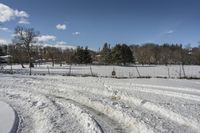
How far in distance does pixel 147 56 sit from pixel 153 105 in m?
105

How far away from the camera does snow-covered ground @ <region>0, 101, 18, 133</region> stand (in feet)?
22.4

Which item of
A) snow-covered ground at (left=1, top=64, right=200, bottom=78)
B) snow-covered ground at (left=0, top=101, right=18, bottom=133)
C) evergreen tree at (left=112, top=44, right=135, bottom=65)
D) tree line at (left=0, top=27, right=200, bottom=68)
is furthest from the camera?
evergreen tree at (left=112, top=44, right=135, bottom=65)

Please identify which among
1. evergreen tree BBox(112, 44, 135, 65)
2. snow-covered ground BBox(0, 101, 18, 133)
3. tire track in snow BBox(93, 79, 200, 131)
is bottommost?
snow-covered ground BBox(0, 101, 18, 133)

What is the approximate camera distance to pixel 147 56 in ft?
368

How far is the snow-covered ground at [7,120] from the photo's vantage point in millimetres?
6823

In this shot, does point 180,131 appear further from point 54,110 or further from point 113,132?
point 54,110

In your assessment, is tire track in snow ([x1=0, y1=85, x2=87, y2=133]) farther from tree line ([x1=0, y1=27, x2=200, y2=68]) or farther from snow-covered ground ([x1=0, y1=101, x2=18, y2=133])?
tree line ([x1=0, y1=27, x2=200, y2=68])

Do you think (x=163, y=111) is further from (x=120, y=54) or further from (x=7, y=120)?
(x=120, y=54)

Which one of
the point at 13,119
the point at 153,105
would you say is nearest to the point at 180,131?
the point at 153,105

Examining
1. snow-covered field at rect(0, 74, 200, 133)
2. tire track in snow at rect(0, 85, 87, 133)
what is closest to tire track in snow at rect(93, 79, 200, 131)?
snow-covered field at rect(0, 74, 200, 133)

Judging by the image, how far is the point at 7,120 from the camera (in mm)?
7777

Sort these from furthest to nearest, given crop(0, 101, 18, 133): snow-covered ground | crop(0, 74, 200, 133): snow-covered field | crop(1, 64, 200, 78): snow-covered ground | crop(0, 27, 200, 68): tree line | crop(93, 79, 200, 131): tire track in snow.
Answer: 1. crop(0, 27, 200, 68): tree line
2. crop(1, 64, 200, 78): snow-covered ground
3. crop(93, 79, 200, 131): tire track in snow
4. crop(0, 74, 200, 133): snow-covered field
5. crop(0, 101, 18, 133): snow-covered ground

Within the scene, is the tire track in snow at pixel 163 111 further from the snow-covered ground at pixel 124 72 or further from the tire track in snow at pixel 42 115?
the snow-covered ground at pixel 124 72

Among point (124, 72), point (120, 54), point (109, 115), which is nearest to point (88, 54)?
point (120, 54)
